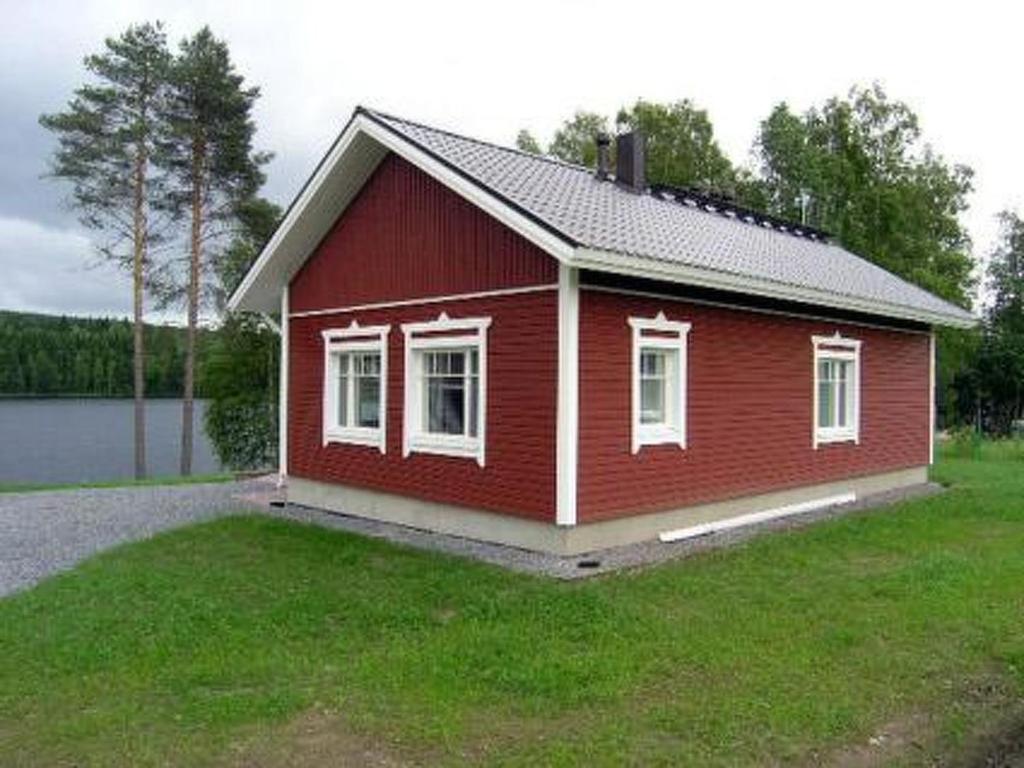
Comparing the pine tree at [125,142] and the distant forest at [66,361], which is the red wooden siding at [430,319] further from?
the distant forest at [66,361]

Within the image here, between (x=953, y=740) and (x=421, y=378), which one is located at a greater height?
(x=421, y=378)

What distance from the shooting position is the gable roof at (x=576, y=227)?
30.7 ft

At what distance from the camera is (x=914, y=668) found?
5910 millimetres

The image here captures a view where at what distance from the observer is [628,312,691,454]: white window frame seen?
9953mm

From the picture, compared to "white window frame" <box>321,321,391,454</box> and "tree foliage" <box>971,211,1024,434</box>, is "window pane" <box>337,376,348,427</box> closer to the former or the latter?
"white window frame" <box>321,321,391,454</box>

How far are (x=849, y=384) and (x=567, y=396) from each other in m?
6.82

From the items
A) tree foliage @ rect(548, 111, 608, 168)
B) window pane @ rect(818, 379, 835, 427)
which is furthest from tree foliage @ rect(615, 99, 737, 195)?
window pane @ rect(818, 379, 835, 427)

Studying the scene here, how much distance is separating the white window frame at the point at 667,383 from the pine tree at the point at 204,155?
20945 millimetres

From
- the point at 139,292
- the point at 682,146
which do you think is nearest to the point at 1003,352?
the point at 682,146

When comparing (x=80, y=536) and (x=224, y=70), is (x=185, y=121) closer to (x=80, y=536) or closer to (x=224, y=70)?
(x=224, y=70)

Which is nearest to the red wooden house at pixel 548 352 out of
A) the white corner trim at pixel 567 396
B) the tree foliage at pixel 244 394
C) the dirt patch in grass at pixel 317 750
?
the white corner trim at pixel 567 396

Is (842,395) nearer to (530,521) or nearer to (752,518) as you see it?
(752,518)

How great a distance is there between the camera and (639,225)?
1123 cm

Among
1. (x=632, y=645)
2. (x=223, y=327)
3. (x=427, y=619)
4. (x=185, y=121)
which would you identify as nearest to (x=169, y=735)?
(x=427, y=619)
